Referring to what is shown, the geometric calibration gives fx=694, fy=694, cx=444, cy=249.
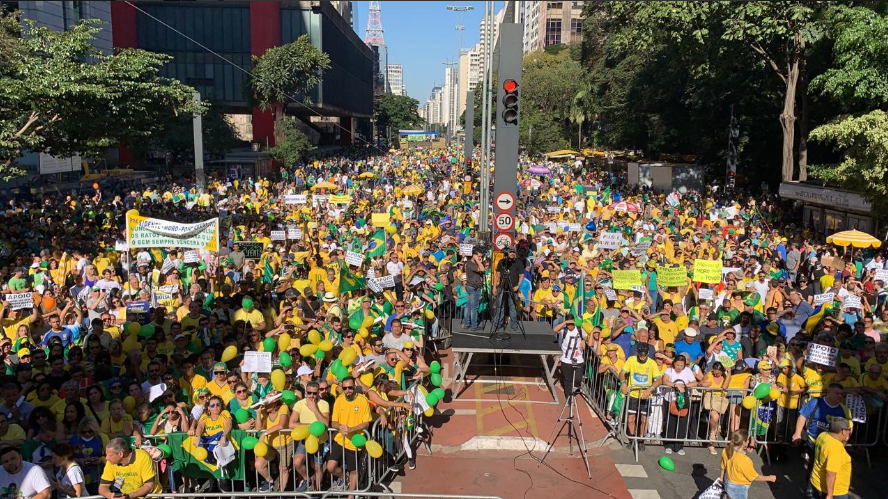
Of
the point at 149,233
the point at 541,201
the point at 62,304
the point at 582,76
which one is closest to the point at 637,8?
the point at 541,201

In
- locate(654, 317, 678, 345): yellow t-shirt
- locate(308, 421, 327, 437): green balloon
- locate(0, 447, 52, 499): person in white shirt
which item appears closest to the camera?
locate(0, 447, 52, 499): person in white shirt

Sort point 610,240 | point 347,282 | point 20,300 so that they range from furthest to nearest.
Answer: point 610,240 → point 347,282 → point 20,300

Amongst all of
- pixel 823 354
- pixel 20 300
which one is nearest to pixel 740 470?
pixel 823 354

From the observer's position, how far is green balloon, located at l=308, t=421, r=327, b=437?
272 inches

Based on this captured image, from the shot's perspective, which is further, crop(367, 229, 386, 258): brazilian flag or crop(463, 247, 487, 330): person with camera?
crop(367, 229, 386, 258): brazilian flag

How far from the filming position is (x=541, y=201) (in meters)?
29.3

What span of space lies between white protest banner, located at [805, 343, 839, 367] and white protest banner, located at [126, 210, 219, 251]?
10.4 meters

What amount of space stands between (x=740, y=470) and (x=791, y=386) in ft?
8.42

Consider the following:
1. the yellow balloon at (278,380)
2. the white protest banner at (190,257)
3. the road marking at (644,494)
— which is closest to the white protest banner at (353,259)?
the white protest banner at (190,257)

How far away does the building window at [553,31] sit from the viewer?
480ft

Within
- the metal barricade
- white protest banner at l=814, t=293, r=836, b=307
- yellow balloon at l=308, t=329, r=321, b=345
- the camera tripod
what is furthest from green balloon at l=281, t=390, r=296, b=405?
white protest banner at l=814, t=293, r=836, b=307

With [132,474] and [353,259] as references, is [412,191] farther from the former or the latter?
[132,474]

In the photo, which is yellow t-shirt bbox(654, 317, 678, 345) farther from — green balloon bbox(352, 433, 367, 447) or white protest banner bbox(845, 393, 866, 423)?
green balloon bbox(352, 433, 367, 447)

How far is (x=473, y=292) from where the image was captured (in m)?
11.7
